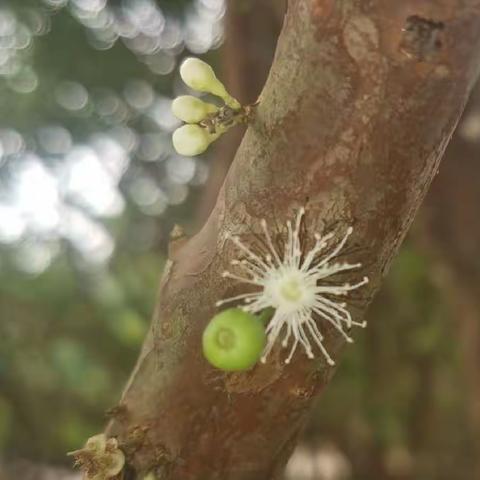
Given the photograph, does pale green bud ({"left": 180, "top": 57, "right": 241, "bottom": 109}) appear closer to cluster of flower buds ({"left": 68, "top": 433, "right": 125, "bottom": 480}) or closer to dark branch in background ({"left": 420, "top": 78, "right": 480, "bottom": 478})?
cluster of flower buds ({"left": 68, "top": 433, "right": 125, "bottom": 480})

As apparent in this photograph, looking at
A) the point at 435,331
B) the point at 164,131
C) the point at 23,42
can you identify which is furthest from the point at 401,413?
the point at 23,42

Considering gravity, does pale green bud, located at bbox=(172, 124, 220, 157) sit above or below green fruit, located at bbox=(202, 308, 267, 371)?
above

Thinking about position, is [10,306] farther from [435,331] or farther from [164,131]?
[435,331]

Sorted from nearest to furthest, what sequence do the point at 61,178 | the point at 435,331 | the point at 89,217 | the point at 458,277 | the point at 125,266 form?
the point at 458,277 → the point at 61,178 → the point at 89,217 → the point at 125,266 → the point at 435,331

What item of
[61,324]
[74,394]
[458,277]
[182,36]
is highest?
[182,36]

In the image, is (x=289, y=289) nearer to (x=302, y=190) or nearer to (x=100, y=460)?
(x=302, y=190)

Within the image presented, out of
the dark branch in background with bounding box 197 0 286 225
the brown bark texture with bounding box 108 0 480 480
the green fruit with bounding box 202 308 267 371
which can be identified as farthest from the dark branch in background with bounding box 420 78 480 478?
the green fruit with bounding box 202 308 267 371
